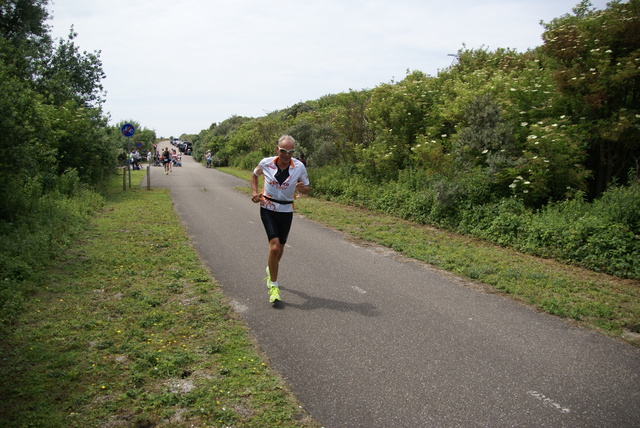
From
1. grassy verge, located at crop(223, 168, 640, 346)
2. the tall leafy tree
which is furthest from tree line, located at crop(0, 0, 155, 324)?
the tall leafy tree

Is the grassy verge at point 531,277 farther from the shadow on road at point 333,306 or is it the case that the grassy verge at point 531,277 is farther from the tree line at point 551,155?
the shadow on road at point 333,306

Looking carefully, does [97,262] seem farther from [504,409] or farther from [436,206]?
[436,206]

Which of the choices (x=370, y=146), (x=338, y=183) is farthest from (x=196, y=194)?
(x=370, y=146)

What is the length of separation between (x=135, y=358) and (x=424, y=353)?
8.95ft

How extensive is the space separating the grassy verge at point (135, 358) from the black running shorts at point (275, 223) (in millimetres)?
1085

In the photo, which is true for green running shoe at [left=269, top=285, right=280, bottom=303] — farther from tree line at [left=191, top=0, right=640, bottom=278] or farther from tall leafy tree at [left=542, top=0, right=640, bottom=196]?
tall leafy tree at [left=542, top=0, right=640, bottom=196]

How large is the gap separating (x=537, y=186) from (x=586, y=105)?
7.25 ft

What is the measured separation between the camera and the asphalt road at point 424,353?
3512 millimetres

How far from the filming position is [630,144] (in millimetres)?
9539

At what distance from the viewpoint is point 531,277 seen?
7109mm

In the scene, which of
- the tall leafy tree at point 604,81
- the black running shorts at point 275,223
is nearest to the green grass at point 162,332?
the black running shorts at point 275,223

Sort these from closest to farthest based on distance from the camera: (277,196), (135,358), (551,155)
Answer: (135,358), (277,196), (551,155)

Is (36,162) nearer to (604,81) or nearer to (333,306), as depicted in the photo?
(333,306)

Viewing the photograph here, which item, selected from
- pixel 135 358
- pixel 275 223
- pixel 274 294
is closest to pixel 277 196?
pixel 275 223
